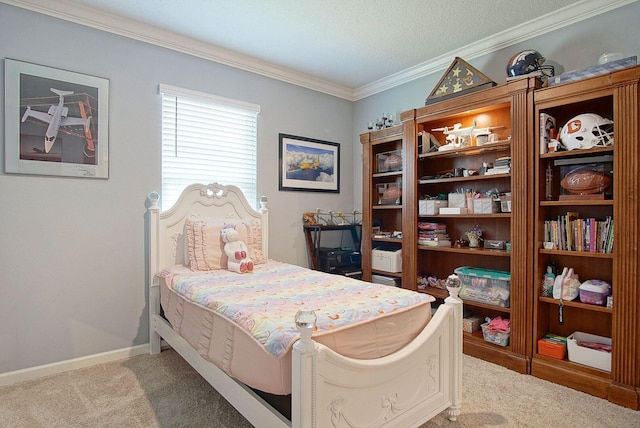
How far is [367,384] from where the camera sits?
1.40 meters

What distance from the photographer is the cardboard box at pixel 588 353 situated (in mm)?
2133

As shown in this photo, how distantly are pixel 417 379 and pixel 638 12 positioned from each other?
2.74m

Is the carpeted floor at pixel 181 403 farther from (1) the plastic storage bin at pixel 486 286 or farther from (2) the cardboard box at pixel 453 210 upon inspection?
(2) the cardboard box at pixel 453 210

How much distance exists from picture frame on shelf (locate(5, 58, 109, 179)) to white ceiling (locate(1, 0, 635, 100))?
0.45 meters

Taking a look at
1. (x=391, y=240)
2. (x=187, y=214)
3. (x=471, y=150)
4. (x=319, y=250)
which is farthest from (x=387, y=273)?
(x=187, y=214)

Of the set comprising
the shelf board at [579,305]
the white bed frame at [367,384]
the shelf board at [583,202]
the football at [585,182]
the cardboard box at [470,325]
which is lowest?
the cardboard box at [470,325]

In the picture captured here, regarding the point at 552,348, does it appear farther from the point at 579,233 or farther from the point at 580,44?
the point at 580,44

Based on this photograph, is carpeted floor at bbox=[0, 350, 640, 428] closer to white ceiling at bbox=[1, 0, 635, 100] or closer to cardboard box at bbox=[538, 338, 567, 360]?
cardboard box at bbox=[538, 338, 567, 360]

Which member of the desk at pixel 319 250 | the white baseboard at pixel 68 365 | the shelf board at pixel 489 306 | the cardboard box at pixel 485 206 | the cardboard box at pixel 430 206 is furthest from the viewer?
the desk at pixel 319 250

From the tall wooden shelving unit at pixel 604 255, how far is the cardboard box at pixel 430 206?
2.64 feet

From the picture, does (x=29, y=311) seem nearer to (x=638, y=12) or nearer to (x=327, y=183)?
(x=327, y=183)

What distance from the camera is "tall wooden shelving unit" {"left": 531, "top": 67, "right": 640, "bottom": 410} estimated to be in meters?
→ 1.99

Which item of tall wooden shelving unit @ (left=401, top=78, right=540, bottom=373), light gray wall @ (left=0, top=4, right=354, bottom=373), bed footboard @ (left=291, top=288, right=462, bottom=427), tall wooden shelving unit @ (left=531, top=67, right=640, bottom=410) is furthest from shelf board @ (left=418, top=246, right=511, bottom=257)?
light gray wall @ (left=0, top=4, right=354, bottom=373)

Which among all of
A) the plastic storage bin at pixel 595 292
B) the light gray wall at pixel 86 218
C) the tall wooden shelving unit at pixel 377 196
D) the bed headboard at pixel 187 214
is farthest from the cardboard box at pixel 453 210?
the light gray wall at pixel 86 218
